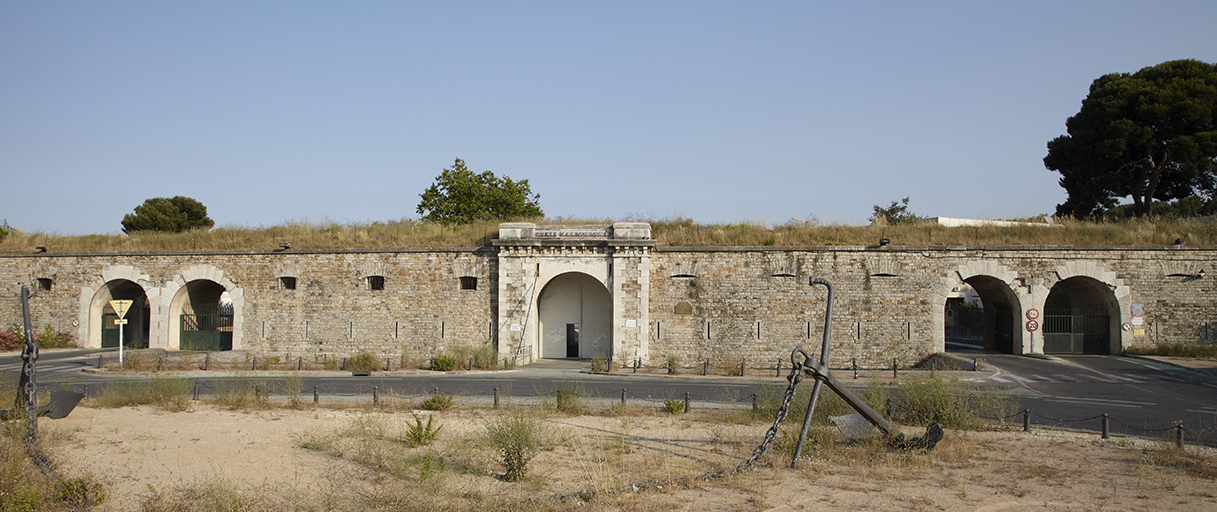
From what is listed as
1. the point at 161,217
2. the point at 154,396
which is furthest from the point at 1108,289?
the point at 161,217

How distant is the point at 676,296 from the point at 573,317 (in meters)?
4.13

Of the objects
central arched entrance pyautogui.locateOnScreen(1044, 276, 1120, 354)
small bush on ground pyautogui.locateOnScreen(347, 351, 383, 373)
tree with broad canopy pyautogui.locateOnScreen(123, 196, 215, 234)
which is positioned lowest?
small bush on ground pyautogui.locateOnScreen(347, 351, 383, 373)

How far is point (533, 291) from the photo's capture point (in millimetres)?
22719

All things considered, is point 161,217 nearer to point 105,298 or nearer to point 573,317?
point 105,298

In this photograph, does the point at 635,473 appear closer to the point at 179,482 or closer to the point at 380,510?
the point at 380,510

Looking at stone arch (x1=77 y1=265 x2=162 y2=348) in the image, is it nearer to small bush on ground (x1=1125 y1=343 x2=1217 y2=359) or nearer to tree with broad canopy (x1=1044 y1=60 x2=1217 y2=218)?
small bush on ground (x1=1125 y1=343 x2=1217 y2=359)

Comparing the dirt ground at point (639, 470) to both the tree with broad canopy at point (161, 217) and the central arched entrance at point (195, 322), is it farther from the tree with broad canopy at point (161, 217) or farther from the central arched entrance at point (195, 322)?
the tree with broad canopy at point (161, 217)

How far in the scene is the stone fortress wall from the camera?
2192cm

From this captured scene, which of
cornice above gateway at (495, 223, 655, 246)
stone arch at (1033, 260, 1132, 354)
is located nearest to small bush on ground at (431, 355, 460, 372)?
cornice above gateway at (495, 223, 655, 246)

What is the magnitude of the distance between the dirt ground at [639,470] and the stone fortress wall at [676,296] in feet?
35.2

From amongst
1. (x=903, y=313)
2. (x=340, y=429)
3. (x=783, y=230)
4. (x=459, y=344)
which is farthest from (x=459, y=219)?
(x=340, y=429)

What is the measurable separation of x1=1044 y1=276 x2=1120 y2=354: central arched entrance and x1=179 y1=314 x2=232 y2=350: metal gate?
29.2 meters

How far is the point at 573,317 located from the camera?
2475 centimetres

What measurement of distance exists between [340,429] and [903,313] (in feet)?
57.9
